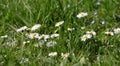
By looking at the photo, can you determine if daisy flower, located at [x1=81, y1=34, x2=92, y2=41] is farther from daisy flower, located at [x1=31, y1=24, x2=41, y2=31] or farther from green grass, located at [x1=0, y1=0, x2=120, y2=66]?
daisy flower, located at [x1=31, y1=24, x2=41, y2=31]

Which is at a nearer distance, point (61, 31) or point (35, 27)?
point (61, 31)

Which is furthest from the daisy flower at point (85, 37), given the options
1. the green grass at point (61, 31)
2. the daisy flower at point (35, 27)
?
the daisy flower at point (35, 27)

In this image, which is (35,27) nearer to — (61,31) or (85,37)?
(61,31)

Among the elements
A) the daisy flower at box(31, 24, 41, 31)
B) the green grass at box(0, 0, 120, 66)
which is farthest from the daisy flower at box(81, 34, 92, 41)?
the daisy flower at box(31, 24, 41, 31)

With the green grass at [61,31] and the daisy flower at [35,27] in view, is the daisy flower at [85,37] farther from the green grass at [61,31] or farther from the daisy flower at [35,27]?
the daisy flower at [35,27]

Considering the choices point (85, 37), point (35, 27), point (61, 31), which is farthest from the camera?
point (35, 27)

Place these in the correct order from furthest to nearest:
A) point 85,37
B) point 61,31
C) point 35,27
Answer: point 35,27
point 61,31
point 85,37

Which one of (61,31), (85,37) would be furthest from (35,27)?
(85,37)

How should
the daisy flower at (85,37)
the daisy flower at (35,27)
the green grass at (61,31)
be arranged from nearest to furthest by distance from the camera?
the green grass at (61,31) → the daisy flower at (85,37) → the daisy flower at (35,27)

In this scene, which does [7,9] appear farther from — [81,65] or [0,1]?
[81,65]

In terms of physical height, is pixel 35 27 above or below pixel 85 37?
above
